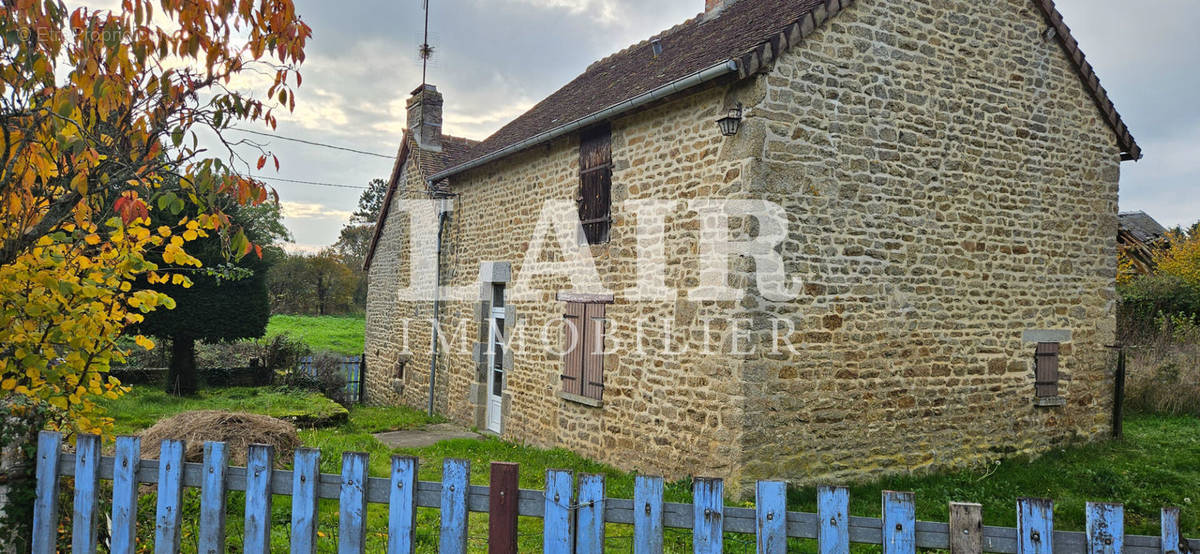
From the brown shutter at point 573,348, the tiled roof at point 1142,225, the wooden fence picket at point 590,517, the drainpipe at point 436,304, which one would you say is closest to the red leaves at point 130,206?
the wooden fence picket at point 590,517

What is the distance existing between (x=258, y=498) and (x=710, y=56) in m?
6.20

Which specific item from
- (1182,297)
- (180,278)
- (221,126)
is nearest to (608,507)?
(221,126)

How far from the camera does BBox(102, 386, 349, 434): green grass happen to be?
36.8 ft

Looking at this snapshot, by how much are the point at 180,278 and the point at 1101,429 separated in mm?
10657

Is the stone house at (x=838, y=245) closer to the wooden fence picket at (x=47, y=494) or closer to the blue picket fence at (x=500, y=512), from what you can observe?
the blue picket fence at (x=500, y=512)

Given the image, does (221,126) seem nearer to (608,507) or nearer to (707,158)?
(608,507)

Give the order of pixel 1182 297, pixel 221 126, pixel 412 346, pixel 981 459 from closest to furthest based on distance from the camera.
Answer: pixel 221 126, pixel 981 459, pixel 412 346, pixel 1182 297

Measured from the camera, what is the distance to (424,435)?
11531 mm

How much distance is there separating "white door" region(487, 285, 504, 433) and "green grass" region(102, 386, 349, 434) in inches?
94.2

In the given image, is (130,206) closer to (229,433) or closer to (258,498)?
Answer: (258,498)

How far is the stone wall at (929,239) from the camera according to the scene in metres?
7.35

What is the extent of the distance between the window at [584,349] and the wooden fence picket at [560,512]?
577 cm

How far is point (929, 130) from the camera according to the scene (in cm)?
819

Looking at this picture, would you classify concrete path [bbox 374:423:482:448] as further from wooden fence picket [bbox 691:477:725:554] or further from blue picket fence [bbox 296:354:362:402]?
wooden fence picket [bbox 691:477:725:554]
